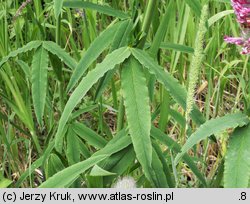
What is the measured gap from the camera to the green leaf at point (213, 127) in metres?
1.15

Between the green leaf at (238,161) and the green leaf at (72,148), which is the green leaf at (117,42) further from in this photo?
the green leaf at (238,161)

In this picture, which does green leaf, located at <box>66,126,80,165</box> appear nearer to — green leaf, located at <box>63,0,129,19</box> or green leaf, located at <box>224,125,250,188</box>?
green leaf, located at <box>63,0,129,19</box>

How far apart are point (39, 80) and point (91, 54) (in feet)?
0.62

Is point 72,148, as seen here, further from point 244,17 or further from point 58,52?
point 244,17

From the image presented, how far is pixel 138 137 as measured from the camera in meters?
1.16

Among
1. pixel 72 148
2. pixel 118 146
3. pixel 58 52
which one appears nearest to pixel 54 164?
pixel 72 148

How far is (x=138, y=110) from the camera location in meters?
1.18

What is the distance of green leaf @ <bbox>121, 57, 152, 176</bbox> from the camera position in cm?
115

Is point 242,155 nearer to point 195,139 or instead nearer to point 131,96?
point 195,139

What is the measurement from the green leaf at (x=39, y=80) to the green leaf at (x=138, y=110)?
292 mm

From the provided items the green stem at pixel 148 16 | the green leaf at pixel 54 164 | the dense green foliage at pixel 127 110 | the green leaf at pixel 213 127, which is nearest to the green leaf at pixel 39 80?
the dense green foliage at pixel 127 110

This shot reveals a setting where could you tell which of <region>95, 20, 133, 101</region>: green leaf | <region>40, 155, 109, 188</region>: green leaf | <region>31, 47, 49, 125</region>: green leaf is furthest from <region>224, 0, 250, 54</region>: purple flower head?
<region>31, 47, 49, 125</region>: green leaf

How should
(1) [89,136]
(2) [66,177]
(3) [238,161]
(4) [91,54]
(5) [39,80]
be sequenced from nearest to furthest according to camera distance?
(3) [238,161] → (2) [66,177] → (4) [91,54] → (5) [39,80] → (1) [89,136]

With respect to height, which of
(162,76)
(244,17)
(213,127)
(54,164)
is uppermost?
(244,17)
